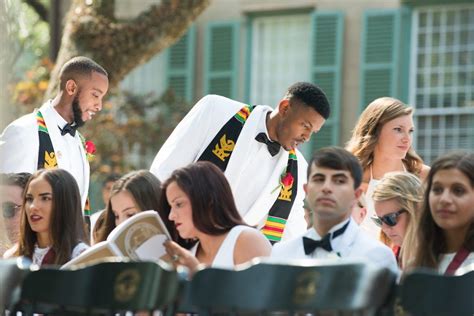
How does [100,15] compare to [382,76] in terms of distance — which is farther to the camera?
[382,76]

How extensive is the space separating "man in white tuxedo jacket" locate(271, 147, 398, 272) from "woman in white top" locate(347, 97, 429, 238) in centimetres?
222

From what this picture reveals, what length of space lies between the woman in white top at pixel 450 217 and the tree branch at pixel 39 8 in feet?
38.7

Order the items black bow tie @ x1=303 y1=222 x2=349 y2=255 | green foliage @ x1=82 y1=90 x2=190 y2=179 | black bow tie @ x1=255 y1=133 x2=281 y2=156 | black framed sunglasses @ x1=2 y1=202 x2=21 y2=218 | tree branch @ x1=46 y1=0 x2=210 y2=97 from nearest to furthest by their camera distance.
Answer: black bow tie @ x1=303 y1=222 x2=349 y2=255 → black framed sunglasses @ x1=2 y1=202 x2=21 y2=218 → black bow tie @ x1=255 y1=133 x2=281 y2=156 → tree branch @ x1=46 y1=0 x2=210 y2=97 → green foliage @ x1=82 y1=90 x2=190 y2=179

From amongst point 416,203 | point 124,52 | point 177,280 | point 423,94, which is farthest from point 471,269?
point 423,94

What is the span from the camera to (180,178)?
513 centimetres

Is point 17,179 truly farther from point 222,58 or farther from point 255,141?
point 222,58

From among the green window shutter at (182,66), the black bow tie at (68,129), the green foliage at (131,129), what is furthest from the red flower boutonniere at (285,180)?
the green window shutter at (182,66)

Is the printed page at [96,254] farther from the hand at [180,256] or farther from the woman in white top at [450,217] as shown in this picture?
the woman in white top at [450,217]

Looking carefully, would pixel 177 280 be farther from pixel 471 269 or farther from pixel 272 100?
pixel 272 100

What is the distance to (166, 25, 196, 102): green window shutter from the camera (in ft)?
56.9

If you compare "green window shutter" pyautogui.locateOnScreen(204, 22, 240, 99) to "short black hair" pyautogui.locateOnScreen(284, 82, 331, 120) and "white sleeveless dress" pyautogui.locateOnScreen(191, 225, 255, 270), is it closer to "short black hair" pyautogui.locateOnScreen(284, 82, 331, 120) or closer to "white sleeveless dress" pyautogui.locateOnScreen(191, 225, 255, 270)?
"short black hair" pyautogui.locateOnScreen(284, 82, 331, 120)

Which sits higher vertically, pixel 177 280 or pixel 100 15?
pixel 100 15

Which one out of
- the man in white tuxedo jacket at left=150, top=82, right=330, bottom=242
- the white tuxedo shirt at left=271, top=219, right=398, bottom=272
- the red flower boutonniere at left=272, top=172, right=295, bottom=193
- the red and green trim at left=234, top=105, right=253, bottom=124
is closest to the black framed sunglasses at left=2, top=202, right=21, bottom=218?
the man in white tuxedo jacket at left=150, top=82, right=330, bottom=242

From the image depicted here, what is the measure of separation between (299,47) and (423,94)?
6.29 feet
